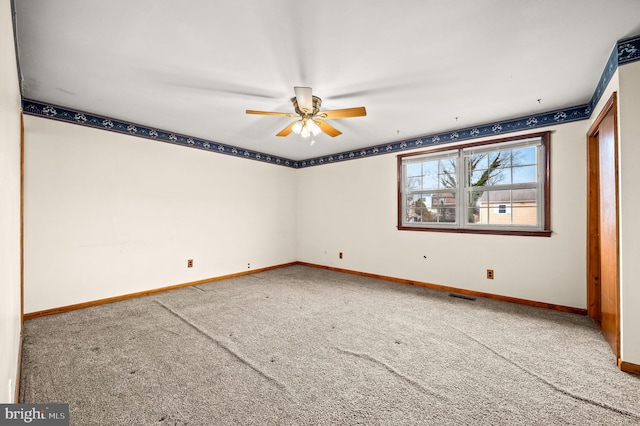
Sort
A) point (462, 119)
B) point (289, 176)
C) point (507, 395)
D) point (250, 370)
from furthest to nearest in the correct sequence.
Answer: point (289, 176) < point (462, 119) < point (250, 370) < point (507, 395)

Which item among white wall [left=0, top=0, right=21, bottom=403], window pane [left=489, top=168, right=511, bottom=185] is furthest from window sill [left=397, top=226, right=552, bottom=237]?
white wall [left=0, top=0, right=21, bottom=403]

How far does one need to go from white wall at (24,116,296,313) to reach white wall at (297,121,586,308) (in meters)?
1.25

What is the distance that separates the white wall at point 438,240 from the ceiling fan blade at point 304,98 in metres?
2.42

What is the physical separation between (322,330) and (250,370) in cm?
86

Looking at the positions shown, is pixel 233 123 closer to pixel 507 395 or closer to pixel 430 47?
pixel 430 47

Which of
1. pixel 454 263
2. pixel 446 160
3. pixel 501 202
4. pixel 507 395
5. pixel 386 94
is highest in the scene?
pixel 386 94

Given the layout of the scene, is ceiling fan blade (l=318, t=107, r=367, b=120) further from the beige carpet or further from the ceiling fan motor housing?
the beige carpet

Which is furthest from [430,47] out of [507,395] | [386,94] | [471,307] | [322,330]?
[471,307]

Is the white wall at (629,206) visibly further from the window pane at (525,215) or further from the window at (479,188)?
the window pane at (525,215)

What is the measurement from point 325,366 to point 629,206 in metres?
2.45

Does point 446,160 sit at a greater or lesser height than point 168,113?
lesser

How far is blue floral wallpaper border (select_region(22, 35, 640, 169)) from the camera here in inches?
80.9

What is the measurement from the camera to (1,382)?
1.00m

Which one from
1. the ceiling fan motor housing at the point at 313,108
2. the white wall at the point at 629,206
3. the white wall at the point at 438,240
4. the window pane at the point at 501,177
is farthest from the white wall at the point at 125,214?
the white wall at the point at 629,206
